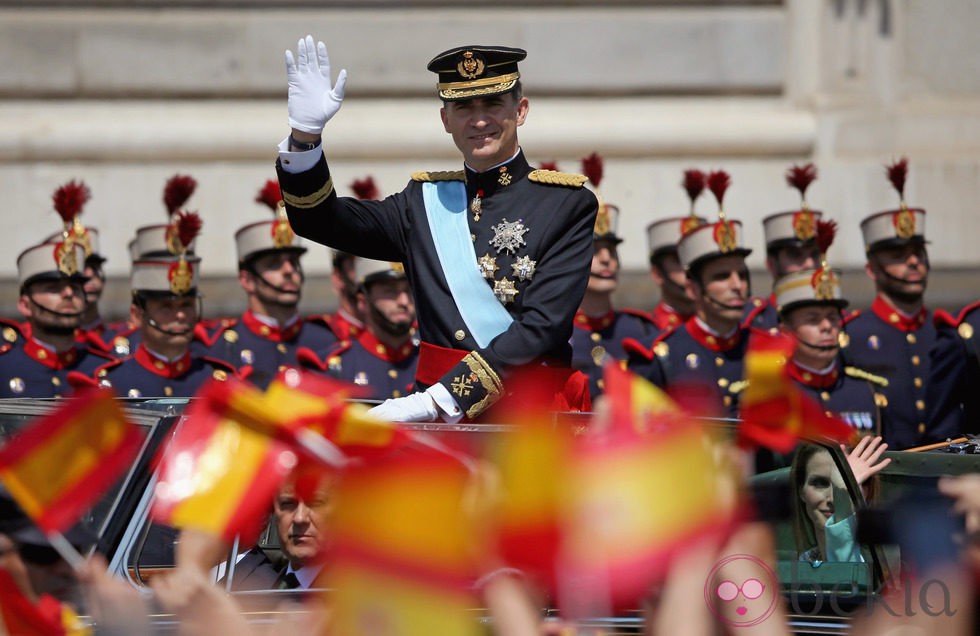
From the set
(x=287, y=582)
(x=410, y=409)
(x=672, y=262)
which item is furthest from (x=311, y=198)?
(x=672, y=262)

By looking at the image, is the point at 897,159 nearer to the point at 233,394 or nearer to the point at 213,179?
the point at 213,179

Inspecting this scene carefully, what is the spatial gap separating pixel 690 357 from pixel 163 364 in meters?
2.20

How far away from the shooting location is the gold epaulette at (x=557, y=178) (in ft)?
17.1

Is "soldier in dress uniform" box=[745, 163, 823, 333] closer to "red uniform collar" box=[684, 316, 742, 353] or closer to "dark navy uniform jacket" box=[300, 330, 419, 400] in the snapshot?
"red uniform collar" box=[684, 316, 742, 353]

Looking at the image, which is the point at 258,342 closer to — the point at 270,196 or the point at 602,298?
the point at 270,196

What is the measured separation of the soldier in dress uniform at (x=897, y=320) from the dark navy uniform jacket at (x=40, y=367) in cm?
329

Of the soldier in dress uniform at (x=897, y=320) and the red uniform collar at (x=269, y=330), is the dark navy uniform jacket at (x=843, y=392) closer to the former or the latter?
the soldier in dress uniform at (x=897, y=320)

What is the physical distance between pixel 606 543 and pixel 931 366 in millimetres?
5819

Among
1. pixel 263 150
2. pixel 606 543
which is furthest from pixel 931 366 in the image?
pixel 606 543

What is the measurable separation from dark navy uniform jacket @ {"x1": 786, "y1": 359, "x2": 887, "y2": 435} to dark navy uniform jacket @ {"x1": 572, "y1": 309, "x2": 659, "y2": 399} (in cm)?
81

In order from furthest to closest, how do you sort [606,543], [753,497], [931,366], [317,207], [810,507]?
[931,366]
[317,207]
[810,507]
[753,497]
[606,543]

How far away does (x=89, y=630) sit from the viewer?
11.7 ft

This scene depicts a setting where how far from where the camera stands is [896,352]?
856 cm

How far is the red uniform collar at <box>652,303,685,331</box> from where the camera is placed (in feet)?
29.6
